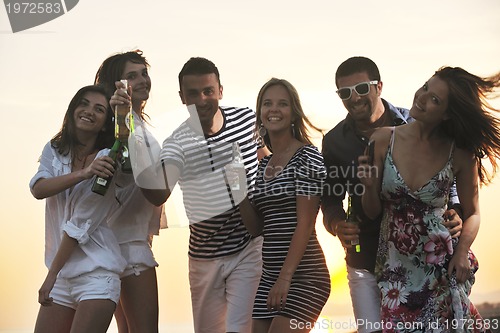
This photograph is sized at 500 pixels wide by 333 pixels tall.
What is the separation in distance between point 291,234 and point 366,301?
0.47 m

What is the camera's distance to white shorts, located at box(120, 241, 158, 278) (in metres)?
3.85

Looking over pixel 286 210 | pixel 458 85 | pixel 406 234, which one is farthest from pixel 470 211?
pixel 286 210

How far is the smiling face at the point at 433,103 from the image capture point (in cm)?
341

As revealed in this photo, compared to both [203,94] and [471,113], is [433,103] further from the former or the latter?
[203,94]

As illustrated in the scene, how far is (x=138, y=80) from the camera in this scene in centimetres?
415

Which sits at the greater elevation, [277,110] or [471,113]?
[277,110]

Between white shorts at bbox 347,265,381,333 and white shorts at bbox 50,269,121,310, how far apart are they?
112cm

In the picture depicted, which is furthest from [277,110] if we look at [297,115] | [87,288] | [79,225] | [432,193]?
[87,288]

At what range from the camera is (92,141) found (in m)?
3.88

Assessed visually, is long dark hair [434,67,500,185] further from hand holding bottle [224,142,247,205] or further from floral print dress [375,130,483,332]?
hand holding bottle [224,142,247,205]

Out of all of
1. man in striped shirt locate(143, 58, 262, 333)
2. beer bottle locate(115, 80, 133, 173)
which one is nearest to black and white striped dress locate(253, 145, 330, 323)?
man in striped shirt locate(143, 58, 262, 333)

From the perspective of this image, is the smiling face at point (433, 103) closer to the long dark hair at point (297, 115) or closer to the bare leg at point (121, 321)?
the long dark hair at point (297, 115)

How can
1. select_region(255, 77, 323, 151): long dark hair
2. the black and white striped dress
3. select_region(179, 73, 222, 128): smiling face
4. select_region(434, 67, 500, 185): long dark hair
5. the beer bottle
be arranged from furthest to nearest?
1. select_region(179, 73, 222, 128): smiling face
2. select_region(255, 77, 323, 151): long dark hair
3. the beer bottle
4. the black and white striped dress
5. select_region(434, 67, 500, 185): long dark hair

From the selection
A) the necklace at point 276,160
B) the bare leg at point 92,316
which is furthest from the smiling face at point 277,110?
the bare leg at point 92,316
